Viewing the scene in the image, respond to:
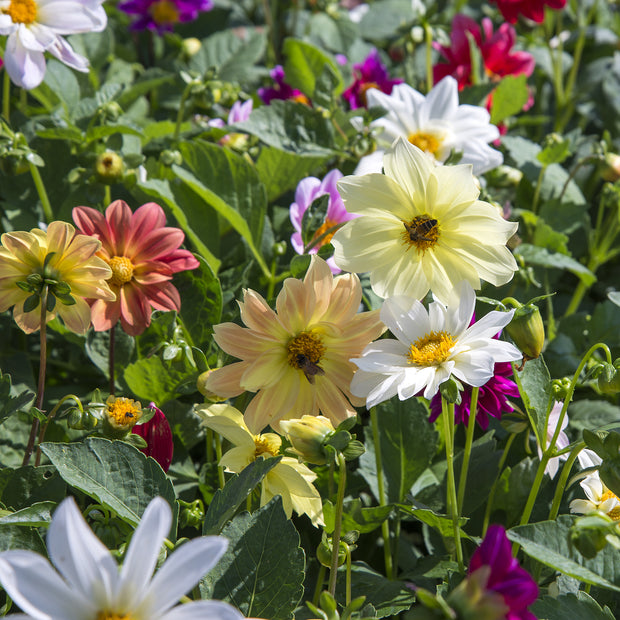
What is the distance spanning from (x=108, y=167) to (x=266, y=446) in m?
0.41

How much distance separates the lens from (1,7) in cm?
94

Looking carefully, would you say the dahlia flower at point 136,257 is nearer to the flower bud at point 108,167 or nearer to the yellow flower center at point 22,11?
the flower bud at point 108,167

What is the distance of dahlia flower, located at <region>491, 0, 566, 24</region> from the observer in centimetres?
141

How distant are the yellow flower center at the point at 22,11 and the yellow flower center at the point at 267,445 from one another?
61 centimetres

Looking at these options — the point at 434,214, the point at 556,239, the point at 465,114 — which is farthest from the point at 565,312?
the point at 434,214

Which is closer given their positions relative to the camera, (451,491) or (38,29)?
(451,491)

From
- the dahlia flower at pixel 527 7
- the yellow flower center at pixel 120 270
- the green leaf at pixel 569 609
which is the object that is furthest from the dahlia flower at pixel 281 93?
the green leaf at pixel 569 609

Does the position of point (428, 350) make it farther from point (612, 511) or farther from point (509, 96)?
point (509, 96)

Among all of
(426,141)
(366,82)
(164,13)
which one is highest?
(164,13)

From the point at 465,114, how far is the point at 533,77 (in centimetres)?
70

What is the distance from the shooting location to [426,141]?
3.53 feet

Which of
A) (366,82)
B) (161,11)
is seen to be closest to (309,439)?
(366,82)

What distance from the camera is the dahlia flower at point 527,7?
1.41m

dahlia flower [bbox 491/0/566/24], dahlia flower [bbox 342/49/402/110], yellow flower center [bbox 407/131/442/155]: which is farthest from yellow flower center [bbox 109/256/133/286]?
dahlia flower [bbox 491/0/566/24]
